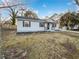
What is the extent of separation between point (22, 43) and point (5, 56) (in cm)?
94

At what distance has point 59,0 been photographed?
7738 millimetres

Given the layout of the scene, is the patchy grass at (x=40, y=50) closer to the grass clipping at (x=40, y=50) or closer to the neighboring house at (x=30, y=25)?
the grass clipping at (x=40, y=50)

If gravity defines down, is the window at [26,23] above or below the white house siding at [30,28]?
above

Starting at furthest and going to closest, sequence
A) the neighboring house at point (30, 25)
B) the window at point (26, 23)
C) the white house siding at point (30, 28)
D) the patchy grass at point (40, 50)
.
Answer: the window at point (26, 23) < the neighboring house at point (30, 25) < the white house siding at point (30, 28) < the patchy grass at point (40, 50)

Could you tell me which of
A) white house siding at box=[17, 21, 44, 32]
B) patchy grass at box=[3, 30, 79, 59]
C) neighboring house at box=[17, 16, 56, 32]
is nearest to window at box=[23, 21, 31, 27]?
neighboring house at box=[17, 16, 56, 32]

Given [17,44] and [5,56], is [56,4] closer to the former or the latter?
[17,44]

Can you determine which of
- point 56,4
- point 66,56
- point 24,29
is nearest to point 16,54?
point 66,56

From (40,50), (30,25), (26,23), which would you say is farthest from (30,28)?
(40,50)

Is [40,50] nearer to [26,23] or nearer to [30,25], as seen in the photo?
[26,23]

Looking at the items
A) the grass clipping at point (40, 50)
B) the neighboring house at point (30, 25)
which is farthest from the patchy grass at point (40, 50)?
the neighboring house at point (30, 25)

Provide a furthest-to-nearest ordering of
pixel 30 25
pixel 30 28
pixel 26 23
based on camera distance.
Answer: pixel 30 25, pixel 26 23, pixel 30 28

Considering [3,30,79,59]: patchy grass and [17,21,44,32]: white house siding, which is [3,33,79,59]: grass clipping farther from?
[17,21,44,32]: white house siding

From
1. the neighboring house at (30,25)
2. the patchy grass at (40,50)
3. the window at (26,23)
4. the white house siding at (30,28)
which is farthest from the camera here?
the window at (26,23)

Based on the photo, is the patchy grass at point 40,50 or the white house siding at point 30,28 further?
the white house siding at point 30,28
